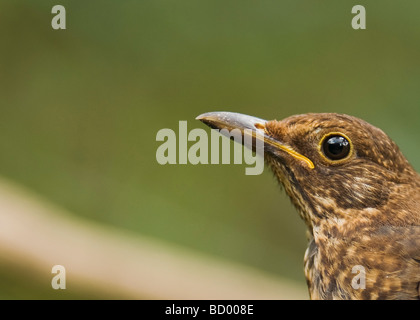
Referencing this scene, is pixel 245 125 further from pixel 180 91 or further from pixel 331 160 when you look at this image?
pixel 180 91

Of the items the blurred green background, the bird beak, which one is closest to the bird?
the bird beak

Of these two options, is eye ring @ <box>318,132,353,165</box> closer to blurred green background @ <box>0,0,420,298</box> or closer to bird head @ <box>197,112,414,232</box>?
bird head @ <box>197,112,414,232</box>

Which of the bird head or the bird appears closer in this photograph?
the bird

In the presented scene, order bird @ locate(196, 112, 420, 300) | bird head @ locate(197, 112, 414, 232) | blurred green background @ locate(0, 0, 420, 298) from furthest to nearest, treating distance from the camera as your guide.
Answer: blurred green background @ locate(0, 0, 420, 298), bird head @ locate(197, 112, 414, 232), bird @ locate(196, 112, 420, 300)

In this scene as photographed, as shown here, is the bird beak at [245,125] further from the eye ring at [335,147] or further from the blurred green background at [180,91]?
the blurred green background at [180,91]

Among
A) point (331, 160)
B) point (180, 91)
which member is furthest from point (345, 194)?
point (180, 91)
